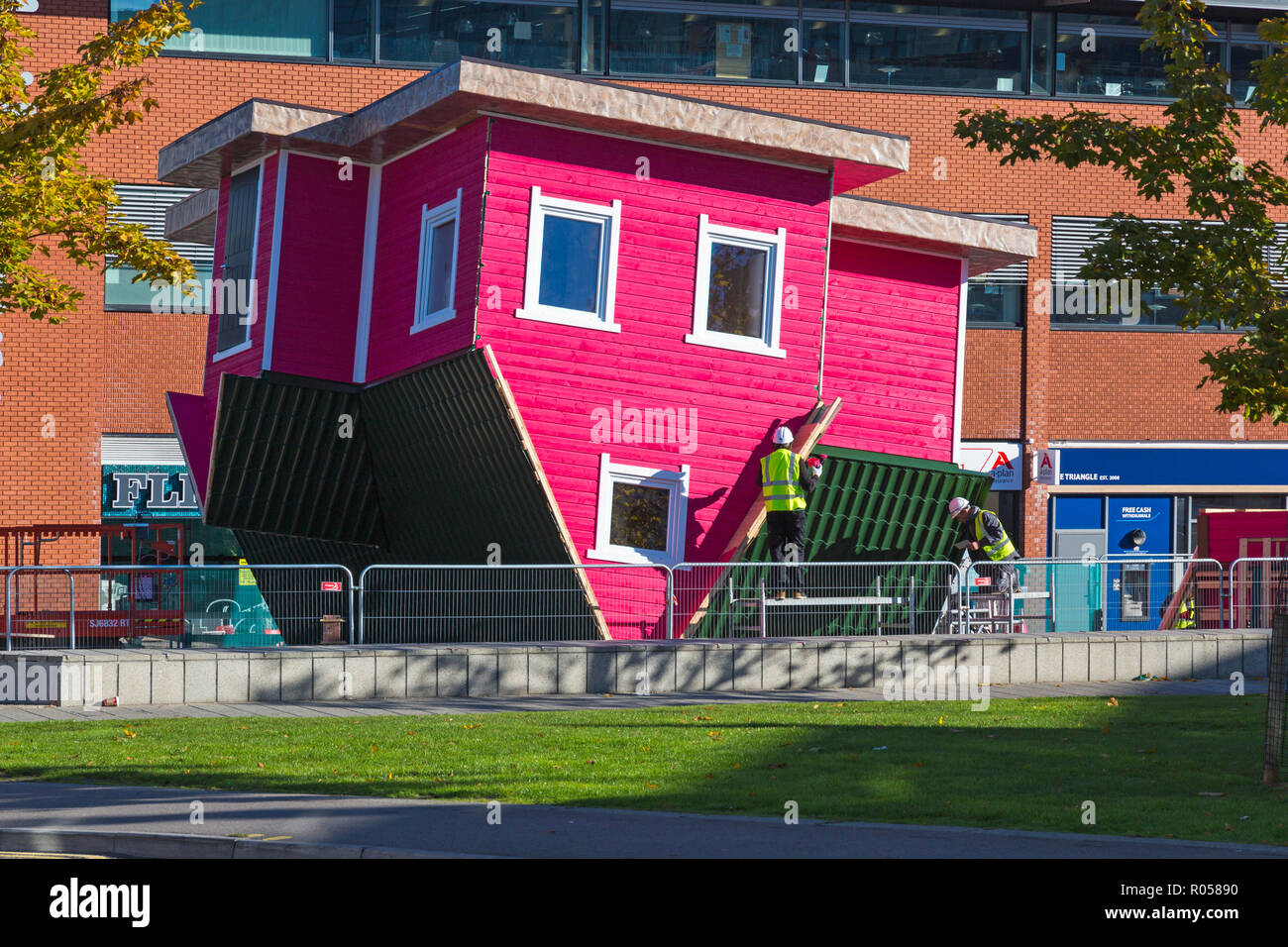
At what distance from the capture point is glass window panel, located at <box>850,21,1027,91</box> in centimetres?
3391

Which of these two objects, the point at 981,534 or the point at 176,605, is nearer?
the point at 176,605

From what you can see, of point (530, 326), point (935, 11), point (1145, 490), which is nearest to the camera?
point (530, 326)

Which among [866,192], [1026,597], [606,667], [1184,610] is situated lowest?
[606,667]

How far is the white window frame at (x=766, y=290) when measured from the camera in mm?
19500

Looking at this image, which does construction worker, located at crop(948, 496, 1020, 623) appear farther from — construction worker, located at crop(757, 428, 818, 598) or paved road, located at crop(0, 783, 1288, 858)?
paved road, located at crop(0, 783, 1288, 858)

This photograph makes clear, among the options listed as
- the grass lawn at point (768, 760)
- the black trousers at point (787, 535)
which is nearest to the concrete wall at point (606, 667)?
the black trousers at point (787, 535)

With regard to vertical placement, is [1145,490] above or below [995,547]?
above

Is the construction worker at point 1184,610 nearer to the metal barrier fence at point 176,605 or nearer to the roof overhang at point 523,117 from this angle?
the roof overhang at point 523,117

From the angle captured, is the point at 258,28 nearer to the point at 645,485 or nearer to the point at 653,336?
the point at 653,336

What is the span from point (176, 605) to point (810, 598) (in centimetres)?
697

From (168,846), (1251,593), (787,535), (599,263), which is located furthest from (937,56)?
(168,846)

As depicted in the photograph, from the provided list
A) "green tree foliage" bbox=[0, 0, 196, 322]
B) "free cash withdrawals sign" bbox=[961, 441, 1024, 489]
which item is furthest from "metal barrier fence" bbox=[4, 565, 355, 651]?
"free cash withdrawals sign" bbox=[961, 441, 1024, 489]

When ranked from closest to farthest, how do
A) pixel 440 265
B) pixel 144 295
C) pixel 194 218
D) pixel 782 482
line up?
pixel 440 265 → pixel 782 482 → pixel 194 218 → pixel 144 295

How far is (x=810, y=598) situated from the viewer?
18.4 metres
